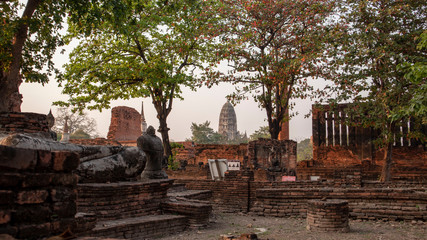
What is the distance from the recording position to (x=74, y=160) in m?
2.56

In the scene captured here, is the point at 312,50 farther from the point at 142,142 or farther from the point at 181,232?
the point at 181,232

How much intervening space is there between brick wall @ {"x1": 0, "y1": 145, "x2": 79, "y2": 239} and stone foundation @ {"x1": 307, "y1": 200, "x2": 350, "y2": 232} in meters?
5.58

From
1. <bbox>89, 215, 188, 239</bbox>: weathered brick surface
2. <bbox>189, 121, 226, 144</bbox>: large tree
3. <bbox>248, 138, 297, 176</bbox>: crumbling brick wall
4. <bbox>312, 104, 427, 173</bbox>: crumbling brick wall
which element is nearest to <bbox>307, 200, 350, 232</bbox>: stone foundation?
<bbox>89, 215, 188, 239</bbox>: weathered brick surface

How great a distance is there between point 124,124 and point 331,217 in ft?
68.1

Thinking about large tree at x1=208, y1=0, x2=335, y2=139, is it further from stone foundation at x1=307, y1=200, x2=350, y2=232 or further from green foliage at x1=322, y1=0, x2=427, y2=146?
stone foundation at x1=307, y1=200, x2=350, y2=232

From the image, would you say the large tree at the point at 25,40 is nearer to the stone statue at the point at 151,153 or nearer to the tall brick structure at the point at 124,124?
the stone statue at the point at 151,153

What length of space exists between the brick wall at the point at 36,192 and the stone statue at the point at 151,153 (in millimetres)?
6156

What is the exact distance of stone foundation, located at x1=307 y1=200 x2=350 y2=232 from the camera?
7.08m

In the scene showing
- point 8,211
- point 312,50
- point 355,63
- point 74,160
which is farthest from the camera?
point 312,50

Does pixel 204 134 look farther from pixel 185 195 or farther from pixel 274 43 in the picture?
pixel 185 195

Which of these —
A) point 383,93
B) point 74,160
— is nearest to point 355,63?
point 383,93

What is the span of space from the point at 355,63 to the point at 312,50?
1.96 m

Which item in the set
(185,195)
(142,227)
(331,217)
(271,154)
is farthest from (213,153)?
(142,227)

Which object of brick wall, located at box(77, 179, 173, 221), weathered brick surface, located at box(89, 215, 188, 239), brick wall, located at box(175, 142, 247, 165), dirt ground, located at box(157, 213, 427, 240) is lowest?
dirt ground, located at box(157, 213, 427, 240)
